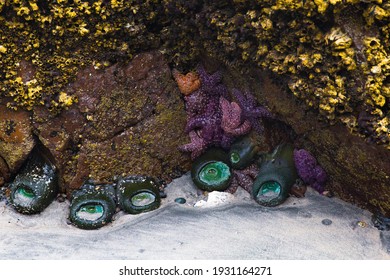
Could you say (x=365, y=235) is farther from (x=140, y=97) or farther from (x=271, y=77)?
(x=140, y=97)

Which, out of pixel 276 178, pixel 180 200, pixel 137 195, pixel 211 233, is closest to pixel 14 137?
pixel 137 195

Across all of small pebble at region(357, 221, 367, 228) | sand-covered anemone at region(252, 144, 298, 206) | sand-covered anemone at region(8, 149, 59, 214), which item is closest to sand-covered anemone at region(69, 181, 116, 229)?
sand-covered anemone at region(8, 149, 59, 214)

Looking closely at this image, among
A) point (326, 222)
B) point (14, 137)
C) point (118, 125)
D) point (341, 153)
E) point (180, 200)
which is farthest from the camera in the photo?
point (180, 200)

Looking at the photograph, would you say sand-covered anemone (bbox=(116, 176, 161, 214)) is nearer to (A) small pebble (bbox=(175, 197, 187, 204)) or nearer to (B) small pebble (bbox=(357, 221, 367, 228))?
(A) small pebble (bbox=(175, 197, 187, 204))

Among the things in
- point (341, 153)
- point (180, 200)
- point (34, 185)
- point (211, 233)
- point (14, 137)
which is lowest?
point (211, 233)

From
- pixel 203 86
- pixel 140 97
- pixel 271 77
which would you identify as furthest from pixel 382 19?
pixel 140 97

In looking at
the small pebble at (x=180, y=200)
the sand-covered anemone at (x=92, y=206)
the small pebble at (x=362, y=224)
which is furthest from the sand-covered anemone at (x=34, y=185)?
the small pebble at (x=362, y=224)

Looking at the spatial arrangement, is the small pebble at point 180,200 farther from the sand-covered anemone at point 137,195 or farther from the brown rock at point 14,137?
the brown rock at point 14,137

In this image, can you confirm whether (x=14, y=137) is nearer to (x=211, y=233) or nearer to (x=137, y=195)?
(x=137, y=195)
